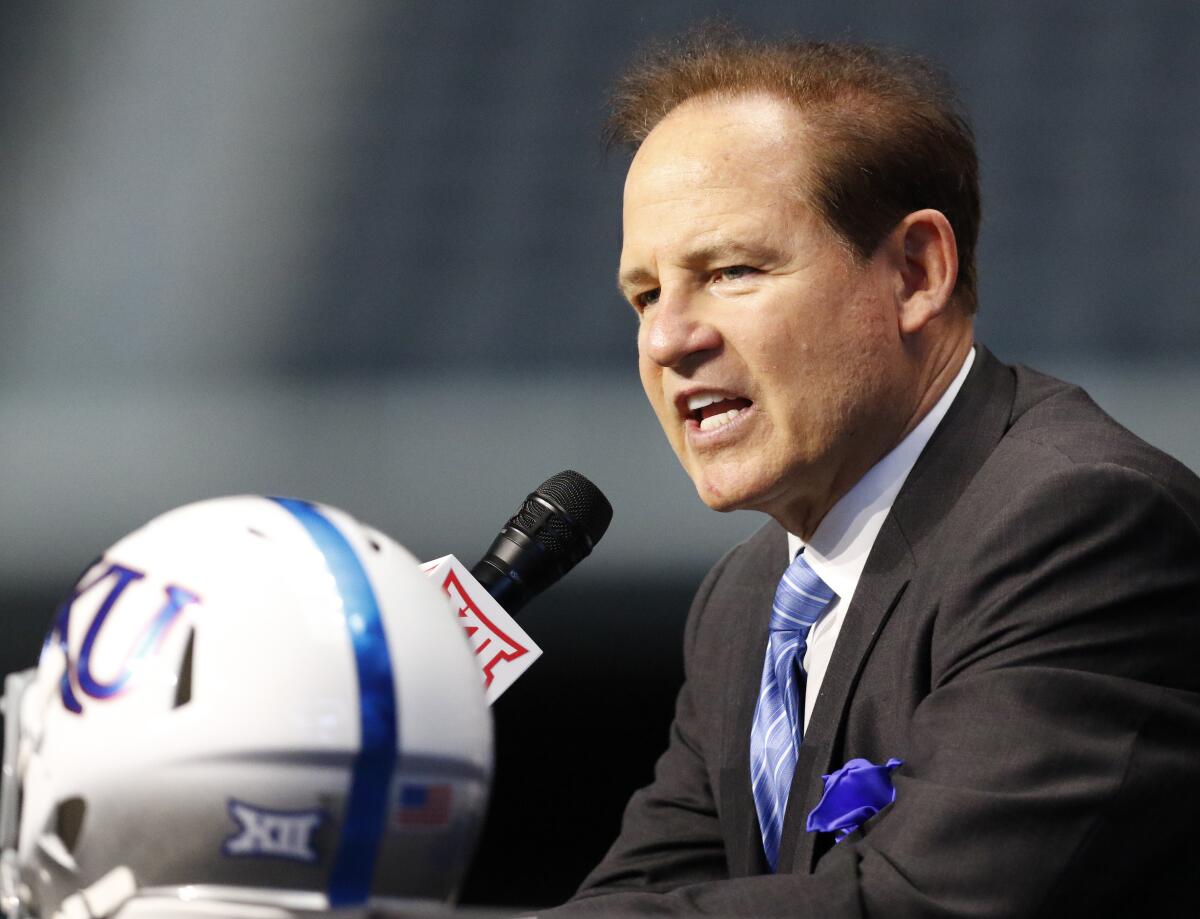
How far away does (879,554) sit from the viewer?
157cm

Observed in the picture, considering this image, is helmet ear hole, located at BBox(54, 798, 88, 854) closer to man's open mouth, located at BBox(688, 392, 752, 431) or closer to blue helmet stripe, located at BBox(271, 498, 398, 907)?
blue helmet stripe, located at BBox(271, 498, 398, 907)

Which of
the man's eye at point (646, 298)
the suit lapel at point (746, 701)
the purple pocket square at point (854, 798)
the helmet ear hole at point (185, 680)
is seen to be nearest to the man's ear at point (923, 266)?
the man's eye at point (646, 298)

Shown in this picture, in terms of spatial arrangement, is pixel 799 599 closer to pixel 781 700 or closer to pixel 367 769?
pixel 781 700

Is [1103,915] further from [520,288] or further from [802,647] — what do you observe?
[520,288]

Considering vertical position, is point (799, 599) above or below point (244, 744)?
below

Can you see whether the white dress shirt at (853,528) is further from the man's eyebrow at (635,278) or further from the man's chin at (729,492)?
the man's eyebrow at (635,278)

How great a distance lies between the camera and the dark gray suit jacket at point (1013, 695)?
50.1 inches

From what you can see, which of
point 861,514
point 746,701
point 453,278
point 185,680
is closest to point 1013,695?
point 861,514

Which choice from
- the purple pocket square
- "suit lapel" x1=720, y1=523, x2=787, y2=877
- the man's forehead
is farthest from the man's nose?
the purple pocket square

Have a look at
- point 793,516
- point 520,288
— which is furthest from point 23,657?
point 793,516

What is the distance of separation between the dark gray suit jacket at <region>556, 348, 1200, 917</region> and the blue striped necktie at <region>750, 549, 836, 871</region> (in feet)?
0.13

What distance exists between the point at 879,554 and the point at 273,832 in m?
0.84

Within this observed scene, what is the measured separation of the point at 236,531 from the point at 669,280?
776 mm

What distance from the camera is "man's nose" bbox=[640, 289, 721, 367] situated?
1.63m
